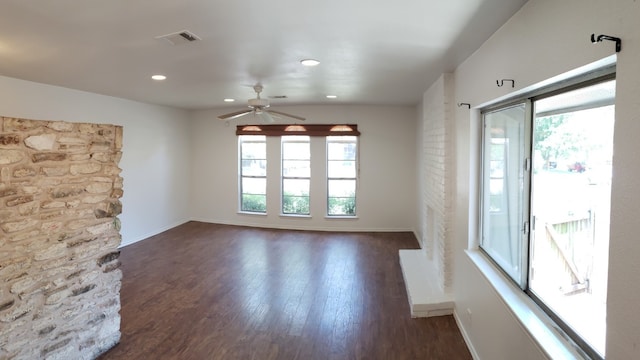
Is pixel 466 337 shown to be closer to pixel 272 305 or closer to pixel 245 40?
pixel 272 305

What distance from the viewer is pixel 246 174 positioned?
24.5 ft

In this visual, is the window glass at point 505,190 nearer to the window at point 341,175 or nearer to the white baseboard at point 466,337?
the white baseboard at point 466,337

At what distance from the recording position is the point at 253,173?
24.3 feet

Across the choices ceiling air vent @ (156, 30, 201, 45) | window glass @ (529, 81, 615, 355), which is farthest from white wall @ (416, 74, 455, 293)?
ceiling air vent @ (156, 30, 201, 45)

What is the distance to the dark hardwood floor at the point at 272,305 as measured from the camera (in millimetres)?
2953

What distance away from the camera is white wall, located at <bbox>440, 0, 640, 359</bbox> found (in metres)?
1.15

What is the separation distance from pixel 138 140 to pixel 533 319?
6346 mm

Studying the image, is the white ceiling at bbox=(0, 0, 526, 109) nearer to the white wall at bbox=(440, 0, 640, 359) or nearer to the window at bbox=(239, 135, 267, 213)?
the white wall at bbox=(440, 0, 640, 359)


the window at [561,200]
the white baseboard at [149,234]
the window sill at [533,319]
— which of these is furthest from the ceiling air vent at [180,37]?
the white baseboard at [149,234]

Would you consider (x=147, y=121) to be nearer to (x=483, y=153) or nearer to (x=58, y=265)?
(x=58, y=265)

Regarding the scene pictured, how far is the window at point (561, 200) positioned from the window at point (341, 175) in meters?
4.34

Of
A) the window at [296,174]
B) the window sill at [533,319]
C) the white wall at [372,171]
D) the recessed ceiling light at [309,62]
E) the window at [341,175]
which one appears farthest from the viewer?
the window at [296,174]

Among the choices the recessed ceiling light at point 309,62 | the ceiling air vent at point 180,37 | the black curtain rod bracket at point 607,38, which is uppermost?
Answer: the recessed ceiling light at point 309,62

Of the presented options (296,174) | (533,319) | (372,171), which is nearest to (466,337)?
(533,319)
